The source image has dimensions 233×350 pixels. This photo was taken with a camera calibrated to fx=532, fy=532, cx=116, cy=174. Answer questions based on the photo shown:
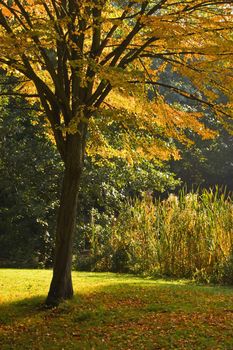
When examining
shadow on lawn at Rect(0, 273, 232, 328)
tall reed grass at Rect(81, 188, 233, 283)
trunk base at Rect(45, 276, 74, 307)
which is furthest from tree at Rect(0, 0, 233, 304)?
tall reed grass at Rect(81, 188, 233, 283)

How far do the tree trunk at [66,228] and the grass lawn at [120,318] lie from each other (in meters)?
0.20

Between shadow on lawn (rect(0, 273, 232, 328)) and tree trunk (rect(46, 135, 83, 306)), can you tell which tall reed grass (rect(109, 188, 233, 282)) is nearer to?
shadow on lawn (rect(0, 273, 232, 328))

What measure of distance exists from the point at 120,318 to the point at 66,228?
4.16ft

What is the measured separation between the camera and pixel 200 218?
1002 cm

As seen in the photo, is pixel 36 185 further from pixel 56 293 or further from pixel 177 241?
pixel 56 293

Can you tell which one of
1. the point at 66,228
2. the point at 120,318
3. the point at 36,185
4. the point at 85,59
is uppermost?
the point at 36,185

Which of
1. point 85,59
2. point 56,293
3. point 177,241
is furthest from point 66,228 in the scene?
point 177,241

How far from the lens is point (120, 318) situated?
578 centimetres

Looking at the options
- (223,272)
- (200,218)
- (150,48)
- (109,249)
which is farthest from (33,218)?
(150,48)

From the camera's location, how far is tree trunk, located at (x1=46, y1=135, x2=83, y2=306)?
635 cm

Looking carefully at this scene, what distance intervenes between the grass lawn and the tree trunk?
200 mm

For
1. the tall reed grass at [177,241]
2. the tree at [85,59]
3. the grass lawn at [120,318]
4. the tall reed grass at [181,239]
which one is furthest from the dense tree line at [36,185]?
the tree at [85,59]

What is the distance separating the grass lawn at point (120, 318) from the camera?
490 cm

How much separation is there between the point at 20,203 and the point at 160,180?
14.0ft
